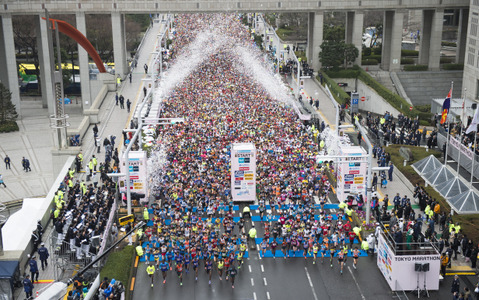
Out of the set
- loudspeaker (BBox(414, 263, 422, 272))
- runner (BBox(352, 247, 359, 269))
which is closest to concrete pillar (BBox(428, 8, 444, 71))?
runner (BBox(352, 247, 359, 269))

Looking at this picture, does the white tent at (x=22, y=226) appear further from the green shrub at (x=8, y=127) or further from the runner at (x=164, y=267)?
the green shrub at (x=8, y=127)

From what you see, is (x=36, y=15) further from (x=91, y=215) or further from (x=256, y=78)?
(x=91, y=215)

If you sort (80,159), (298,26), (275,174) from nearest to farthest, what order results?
(275,174) < (80,159) < (298,26)

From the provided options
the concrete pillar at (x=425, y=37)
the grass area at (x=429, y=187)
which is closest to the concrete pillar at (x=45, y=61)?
the grass area at (x=429, y=187)

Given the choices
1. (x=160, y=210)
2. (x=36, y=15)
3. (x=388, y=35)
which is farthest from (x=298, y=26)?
(x=160, y=210)

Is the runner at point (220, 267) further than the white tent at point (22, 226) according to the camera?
No

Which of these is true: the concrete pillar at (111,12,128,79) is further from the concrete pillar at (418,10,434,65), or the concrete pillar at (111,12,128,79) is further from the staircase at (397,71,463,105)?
the concrete pillar at (418,10,434,65)
